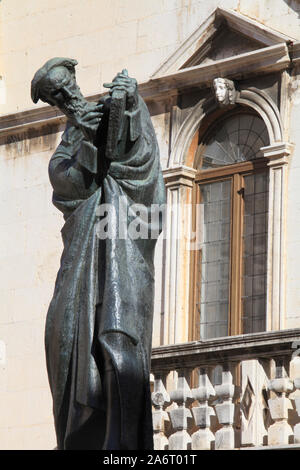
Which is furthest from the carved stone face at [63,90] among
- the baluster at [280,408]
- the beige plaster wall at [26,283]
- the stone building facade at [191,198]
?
the beige plaster wall at [26,283]

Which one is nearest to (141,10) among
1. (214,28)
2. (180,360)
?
(214,28)

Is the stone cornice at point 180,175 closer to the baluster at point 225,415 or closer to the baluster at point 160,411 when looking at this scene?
the baluster at point 160,411

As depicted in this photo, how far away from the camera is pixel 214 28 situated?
56.3 ft

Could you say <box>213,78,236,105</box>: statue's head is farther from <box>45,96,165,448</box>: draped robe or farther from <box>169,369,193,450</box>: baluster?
<box>45,96,165,448</box>: draped robe

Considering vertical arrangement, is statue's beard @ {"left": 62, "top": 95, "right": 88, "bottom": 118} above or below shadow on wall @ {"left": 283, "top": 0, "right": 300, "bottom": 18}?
below

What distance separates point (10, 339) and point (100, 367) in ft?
29.5

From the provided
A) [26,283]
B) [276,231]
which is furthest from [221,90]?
[26,283]

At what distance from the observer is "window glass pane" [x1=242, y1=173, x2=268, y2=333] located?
53.9 ft

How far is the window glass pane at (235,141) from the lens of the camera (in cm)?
1697

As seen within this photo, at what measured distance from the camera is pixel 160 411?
15.4m

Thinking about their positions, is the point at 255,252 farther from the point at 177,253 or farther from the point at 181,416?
the point at 181,416

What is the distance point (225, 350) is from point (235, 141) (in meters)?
3.01

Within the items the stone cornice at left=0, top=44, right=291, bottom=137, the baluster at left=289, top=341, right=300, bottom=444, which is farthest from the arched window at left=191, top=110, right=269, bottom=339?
the baluster at left=289, top=341, right=300, bottom=444

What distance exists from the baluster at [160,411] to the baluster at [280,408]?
4.44 ft
